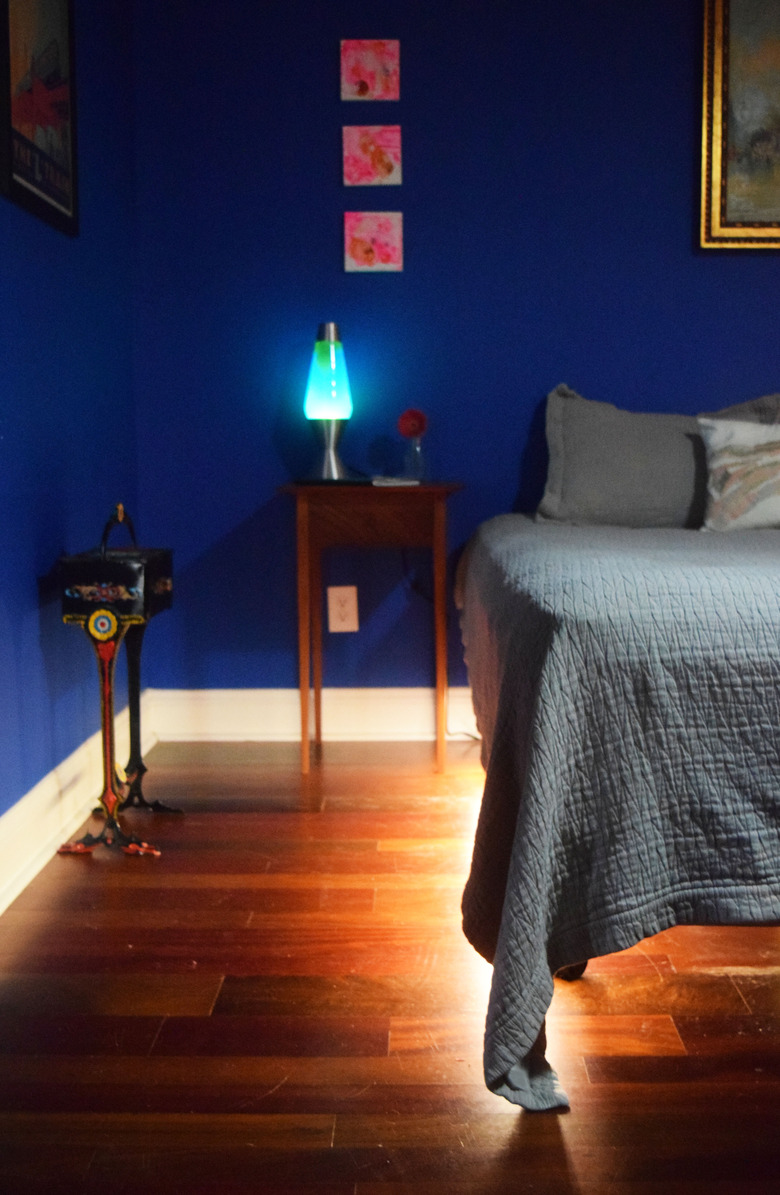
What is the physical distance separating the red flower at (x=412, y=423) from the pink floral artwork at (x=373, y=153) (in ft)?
2.25

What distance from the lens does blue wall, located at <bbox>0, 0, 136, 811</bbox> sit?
2.02m

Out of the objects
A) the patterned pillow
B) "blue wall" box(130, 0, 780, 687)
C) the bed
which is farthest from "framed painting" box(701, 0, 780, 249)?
the bed

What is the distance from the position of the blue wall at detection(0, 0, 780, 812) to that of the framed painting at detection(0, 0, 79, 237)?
386 millimetres

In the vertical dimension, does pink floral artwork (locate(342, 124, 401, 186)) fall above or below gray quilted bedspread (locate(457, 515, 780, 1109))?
above

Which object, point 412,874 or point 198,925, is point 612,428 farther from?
point 198,925

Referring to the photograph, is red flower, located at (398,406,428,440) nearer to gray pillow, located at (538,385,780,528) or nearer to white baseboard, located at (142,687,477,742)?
gray pillow, located at (538,385,780,528)

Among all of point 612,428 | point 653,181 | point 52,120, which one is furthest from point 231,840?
point 653,181

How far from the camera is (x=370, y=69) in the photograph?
2824 millimetres

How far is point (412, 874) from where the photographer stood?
2.02 meters

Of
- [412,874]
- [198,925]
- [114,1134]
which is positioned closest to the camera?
[114,1134]

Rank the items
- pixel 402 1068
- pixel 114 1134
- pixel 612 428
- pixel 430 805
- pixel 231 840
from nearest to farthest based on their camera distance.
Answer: pixel 114 1134, pixel 402 1068, pixel 231 840, pixel 430 805, pixel 612 428

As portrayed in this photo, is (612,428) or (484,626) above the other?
(612,428)

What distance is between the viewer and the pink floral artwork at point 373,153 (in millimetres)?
2850

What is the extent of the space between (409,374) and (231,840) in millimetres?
1443
